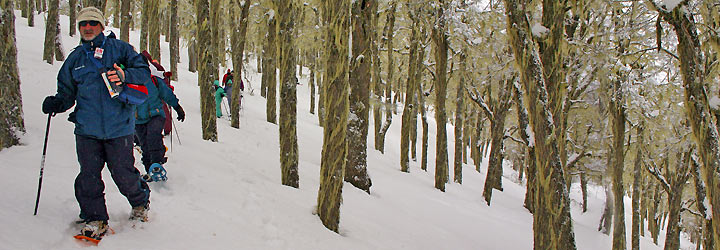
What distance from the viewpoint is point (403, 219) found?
6992 mm

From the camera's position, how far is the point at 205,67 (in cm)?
813

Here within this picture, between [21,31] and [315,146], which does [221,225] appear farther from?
[21,31]

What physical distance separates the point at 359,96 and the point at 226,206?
3.76 metres

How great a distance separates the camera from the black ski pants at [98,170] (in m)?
3.21

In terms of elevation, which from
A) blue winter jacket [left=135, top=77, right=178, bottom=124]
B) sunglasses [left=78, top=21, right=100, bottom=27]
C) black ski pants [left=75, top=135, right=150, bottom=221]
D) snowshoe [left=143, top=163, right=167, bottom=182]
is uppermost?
sunglasses [left=78, top=21, right=100, bottom=27]

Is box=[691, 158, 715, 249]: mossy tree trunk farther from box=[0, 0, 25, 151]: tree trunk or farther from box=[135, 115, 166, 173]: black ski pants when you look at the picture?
box=[0, 0, 25, 151]: tree trunk

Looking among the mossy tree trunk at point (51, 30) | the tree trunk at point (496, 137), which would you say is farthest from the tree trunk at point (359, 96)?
the mossy tree trunk at point (51, 30)

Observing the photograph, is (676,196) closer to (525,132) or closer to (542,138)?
(525,132)

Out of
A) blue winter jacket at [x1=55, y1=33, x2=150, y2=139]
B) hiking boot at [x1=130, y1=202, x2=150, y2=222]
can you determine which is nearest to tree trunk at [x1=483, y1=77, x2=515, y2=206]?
hiking boot at [x1=130, y1=202, x2=150, y2=222]

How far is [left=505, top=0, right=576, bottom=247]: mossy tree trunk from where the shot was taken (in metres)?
4.82

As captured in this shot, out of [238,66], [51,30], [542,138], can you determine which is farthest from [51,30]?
[542,138]

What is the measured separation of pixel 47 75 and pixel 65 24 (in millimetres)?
16588

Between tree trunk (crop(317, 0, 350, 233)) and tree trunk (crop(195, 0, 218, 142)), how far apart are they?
399 cm

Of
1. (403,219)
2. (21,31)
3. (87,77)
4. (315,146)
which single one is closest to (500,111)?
(315,146)
